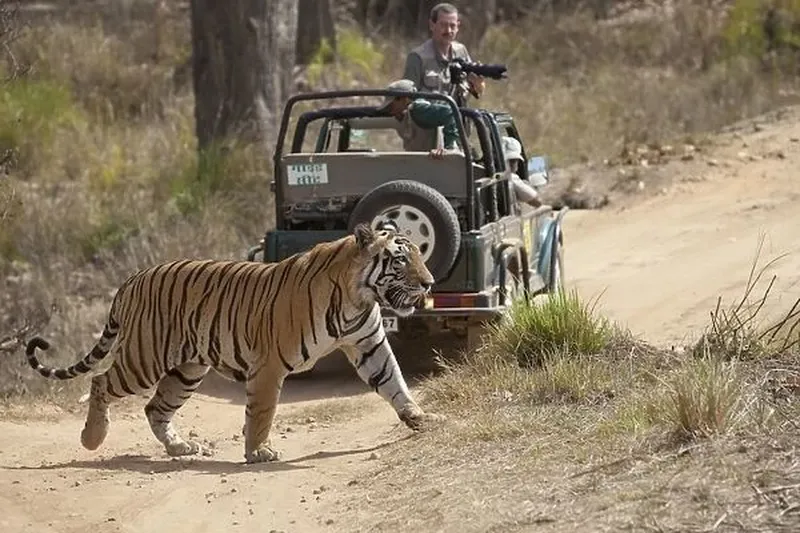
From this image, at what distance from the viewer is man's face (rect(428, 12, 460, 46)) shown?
1244cm

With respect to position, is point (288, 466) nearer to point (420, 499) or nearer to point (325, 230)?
point (420, 499)

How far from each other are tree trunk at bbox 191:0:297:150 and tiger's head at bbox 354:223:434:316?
8624 mm

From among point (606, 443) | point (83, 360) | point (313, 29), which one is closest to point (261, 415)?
point (83, 360)

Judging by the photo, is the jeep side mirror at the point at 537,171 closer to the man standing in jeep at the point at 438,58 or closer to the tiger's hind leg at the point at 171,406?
the man standing in jeep at the point at 438,58

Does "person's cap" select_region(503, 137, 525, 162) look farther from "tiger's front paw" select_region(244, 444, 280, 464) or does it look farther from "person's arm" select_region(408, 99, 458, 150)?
"tiger's front paw" select_region(244, 444, 280, 464)

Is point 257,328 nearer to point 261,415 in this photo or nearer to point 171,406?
point 261,415

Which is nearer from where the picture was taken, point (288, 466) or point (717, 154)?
point (288, 466)

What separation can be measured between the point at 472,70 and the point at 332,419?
303 cm

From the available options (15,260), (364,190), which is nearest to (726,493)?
(364,190)

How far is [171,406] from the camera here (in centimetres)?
974

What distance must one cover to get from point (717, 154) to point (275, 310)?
996 centimetres

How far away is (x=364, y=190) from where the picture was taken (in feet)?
37.8

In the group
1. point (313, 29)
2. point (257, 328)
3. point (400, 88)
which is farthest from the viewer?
point (313, 29)

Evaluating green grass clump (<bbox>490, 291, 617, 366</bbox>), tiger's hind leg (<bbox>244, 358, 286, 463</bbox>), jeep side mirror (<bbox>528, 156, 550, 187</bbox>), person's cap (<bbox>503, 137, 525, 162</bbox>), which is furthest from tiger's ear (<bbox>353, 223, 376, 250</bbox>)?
jeep side mirror (<bbox>528, 156, 550, 187</bbox>)
